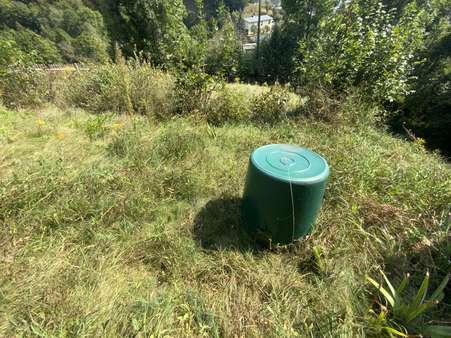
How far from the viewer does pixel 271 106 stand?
4.22 m

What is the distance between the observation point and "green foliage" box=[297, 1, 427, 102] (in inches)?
150

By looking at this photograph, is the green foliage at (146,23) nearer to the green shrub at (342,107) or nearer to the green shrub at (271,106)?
the green shrub at (271,106)

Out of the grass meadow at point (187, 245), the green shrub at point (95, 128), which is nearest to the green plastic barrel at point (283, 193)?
the grass meadow at point (187, 245)

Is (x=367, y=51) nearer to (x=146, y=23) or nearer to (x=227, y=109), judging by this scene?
(x=227, y=109)

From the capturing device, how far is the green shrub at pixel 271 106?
4215mm

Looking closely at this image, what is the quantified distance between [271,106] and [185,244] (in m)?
3.23

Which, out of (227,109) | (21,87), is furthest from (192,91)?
(21,87)

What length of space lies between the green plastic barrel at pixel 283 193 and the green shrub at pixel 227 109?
7.87 ft

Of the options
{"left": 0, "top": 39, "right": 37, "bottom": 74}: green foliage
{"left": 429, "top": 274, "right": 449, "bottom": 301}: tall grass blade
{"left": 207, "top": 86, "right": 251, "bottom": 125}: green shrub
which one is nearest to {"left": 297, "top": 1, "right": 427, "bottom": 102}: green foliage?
{"left": 207, "top": 86, "right": 251, "bottom": 125}: green shrub

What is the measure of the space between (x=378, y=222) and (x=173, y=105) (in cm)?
370

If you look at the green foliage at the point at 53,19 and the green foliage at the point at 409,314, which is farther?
the green foliage at the point at 53,19

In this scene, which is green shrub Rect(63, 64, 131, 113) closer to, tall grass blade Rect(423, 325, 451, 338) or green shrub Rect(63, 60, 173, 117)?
green shrub Rect(63, 60, 173, 117)

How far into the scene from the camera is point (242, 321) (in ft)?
4.70

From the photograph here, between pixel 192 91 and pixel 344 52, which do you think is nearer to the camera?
pixel 344 52
